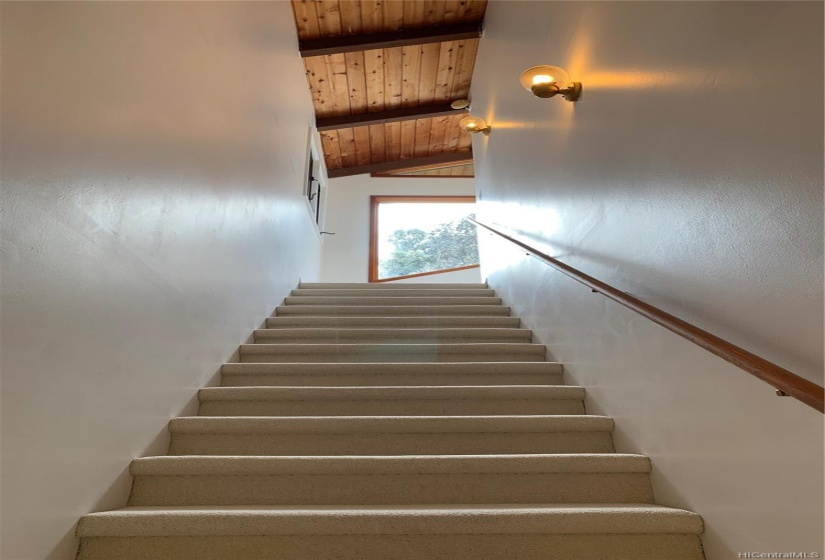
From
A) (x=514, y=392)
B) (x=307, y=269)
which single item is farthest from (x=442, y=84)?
(x=514, y=392)

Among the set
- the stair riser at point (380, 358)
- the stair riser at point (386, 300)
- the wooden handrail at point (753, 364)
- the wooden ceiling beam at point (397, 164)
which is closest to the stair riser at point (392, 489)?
the wooden handrail at point (753, 364)

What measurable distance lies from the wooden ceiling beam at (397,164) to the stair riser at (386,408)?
5879 millimetres

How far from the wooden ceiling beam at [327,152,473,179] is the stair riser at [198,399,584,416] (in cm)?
588

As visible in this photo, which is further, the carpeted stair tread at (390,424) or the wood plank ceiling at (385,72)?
the wood plank ceiling at (385,72)

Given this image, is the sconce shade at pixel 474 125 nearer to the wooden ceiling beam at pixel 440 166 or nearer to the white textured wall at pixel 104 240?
the white textured wall at pixel 104 240

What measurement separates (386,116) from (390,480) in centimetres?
545

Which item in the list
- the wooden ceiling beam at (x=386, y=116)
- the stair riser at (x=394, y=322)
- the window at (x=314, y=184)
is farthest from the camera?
the wooden ceiling beam at (x=386, y=116)

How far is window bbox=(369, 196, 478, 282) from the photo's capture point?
808cm

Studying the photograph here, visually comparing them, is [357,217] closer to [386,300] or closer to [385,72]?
[385,72]

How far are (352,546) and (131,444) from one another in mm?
927

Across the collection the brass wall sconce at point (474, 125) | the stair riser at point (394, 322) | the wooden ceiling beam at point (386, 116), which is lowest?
the stair riser at point (394, 322)

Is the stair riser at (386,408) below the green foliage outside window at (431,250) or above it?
below

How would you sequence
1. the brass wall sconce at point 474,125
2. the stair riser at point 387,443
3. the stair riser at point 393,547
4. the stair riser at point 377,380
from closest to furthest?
1. the stair riser at point 393,547
2. the stair riser at point 387,443
3. the stair riser at point 377,380
4. the brass wall sconce at point 474,125

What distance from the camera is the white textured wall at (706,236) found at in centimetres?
107
